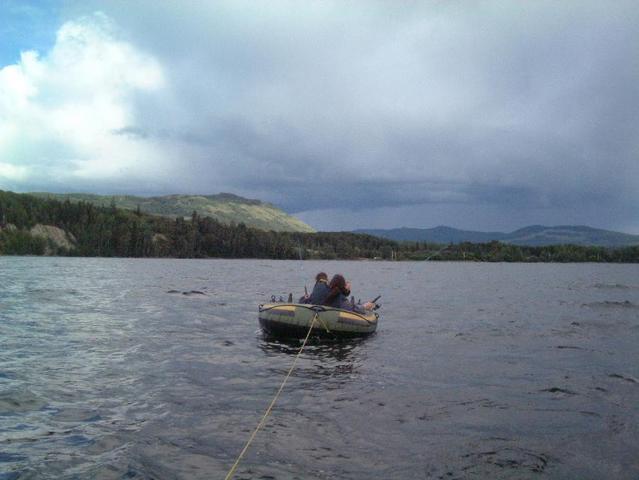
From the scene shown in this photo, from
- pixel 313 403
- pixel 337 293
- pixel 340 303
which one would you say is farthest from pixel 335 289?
pixel 313 403

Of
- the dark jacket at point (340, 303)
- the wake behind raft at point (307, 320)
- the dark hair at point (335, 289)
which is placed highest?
the dark hair at point (335, 289)

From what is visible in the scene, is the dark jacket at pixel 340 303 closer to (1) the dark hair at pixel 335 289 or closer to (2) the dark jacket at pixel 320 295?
(1) the dark hair at pixel 335 289

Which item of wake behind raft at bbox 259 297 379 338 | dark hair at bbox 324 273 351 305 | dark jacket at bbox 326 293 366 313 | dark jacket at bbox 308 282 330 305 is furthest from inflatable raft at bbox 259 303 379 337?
dark jacket at bbox 308 282 330 305

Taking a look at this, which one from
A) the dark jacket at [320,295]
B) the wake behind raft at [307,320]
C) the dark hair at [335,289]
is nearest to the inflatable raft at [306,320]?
the wake behind raft at [307,320]

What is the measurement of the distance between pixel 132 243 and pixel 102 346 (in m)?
193

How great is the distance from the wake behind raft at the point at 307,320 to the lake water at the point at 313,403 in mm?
566

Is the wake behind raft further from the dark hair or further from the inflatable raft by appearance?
the dark hair

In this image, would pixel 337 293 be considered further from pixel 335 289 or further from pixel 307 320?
pixel 307 320

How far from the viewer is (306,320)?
66.4 feet

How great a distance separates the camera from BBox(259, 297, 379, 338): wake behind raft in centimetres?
2031

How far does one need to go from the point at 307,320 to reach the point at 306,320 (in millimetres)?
43

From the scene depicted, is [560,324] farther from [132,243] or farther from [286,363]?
[132,243]

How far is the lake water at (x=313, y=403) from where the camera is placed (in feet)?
28.5

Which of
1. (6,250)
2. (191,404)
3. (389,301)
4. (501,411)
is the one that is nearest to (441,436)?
(501,411)
